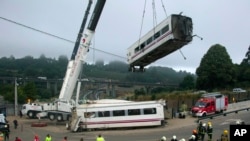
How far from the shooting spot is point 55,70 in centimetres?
13988

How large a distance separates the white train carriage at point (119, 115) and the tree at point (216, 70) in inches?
1298

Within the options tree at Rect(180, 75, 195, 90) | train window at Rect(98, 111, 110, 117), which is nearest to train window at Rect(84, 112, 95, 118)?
train window at Rect(98, 111, 110, 117)

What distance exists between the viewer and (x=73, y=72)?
145 feet

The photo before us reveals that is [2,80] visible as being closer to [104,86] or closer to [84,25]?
[104,86]

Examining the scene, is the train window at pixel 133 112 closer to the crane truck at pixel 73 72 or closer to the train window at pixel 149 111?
the train window at pixel 149 111

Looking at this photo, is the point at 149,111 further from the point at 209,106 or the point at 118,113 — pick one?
the point at 209,106

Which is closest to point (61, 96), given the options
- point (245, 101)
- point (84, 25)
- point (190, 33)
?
point (84, 25)

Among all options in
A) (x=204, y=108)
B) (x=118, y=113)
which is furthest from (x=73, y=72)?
(x=204, y=108)

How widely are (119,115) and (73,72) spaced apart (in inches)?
332

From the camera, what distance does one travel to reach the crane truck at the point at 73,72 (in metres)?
42.3

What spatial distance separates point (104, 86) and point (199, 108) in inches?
2913

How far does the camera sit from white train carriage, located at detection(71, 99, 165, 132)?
125ft

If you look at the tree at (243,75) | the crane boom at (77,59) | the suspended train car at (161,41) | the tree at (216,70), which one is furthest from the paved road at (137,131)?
the tree at (243,75)

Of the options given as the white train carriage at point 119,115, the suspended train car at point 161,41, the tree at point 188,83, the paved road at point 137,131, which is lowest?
the paved road at point 137,131
